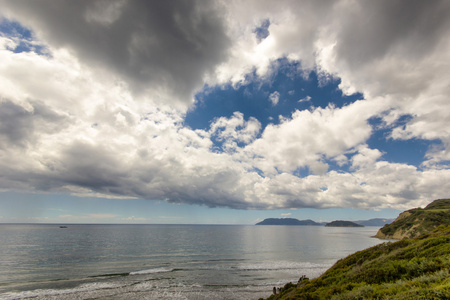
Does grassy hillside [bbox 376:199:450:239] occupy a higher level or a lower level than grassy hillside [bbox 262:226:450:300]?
lower

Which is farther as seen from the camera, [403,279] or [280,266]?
[280,266]

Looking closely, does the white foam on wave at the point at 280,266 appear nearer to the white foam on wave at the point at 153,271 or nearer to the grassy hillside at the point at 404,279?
the white foam on wave at the point at 153,271

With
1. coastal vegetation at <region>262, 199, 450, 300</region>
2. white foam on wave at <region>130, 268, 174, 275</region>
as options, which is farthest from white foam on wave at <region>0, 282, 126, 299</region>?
coastal vegetation at <region>262, 199, 450, 300</region>

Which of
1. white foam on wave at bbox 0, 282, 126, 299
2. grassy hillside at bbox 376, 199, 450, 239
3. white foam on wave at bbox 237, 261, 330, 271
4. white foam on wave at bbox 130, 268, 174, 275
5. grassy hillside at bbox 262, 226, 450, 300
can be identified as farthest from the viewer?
grassy hillside at bbox 376, 199, 450, 239

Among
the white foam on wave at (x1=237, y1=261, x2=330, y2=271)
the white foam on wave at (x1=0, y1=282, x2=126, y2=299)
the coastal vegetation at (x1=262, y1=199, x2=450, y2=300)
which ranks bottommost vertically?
the white foam on wave at (x1=237, y1=261, x2=330, y2=271)

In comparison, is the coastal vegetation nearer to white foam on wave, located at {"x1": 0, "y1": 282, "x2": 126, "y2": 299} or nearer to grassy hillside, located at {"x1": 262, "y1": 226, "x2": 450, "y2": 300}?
grassy hillside, located at {"x1": 262, "y1": 226, "x2": 450, "y2": 300}

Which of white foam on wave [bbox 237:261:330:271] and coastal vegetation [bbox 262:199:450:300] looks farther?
white foam on wave [bbox 237:261:330:271]

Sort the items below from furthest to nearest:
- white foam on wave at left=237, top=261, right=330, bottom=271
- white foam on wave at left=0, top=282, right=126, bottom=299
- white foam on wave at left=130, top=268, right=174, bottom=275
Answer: white foam on wave at left=237, top=261, right=330, bottom=271
white foam on wave at left=130, top=268, right=174, bottom=275
white foam on wave at left=0, top=282, right=126, bottom=299

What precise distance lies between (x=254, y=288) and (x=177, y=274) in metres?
17.7

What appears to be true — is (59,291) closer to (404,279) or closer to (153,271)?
(153,271)

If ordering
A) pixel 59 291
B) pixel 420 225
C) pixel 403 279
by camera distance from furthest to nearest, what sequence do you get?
pixel 420 225 → pixel 59 291 → pixel 403 279

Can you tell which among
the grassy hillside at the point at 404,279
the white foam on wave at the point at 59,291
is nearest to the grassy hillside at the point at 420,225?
the grassy hillside at the point at 404,279

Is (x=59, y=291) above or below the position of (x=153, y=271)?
above

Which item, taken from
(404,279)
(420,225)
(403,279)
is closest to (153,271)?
(403,279)
